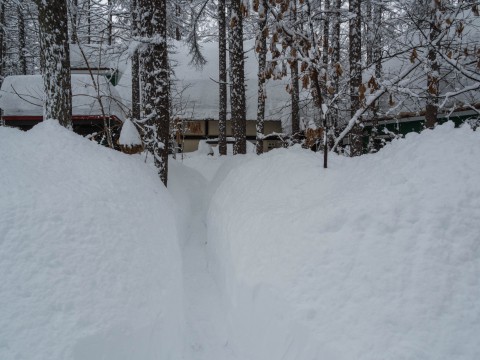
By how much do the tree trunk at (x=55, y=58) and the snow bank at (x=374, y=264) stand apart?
4.26m

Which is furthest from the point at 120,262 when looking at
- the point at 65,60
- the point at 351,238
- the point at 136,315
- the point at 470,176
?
the point at 65,60

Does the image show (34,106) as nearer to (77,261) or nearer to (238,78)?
(238,78)

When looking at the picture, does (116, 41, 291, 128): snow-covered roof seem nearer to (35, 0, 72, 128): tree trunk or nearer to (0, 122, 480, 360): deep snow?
(35, 0, 72, 128): tree trunk

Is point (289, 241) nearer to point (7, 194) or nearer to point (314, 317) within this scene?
point (314, 317)

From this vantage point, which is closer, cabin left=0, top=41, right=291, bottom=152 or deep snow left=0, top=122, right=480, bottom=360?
deep snow left=0, top=122, right=480, bottom=360

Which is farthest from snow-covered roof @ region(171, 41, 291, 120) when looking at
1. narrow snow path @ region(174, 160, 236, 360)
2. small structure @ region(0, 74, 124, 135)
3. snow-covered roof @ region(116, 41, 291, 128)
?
narrow snow path @ region(174, 160, 236, 360)

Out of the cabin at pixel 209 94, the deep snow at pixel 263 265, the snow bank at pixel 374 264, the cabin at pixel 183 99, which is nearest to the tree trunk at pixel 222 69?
the cabin at pixel 183 99

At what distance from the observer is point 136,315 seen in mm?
3668

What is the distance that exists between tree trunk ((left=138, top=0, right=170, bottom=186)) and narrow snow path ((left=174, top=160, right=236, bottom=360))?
170 cm

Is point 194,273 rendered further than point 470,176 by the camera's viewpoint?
Yes

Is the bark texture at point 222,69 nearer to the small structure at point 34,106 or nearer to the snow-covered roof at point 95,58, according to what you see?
the small structure at point 34,106

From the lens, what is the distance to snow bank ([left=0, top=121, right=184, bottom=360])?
121 inches

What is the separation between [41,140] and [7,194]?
1486mm

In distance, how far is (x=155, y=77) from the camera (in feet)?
25.5
